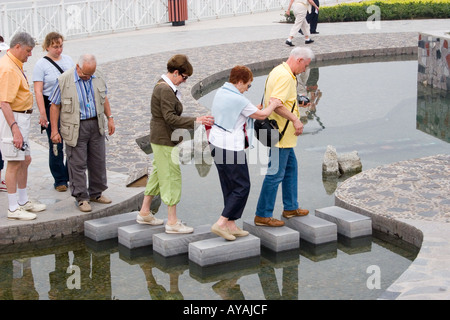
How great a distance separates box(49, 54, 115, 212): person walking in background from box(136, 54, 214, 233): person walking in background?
2.74 ft

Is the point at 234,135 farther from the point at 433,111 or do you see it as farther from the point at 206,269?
the point at 433,111

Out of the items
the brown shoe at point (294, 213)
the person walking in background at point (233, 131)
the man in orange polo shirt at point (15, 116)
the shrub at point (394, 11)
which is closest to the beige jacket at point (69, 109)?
the man in orange polo shirt at point (15, 116)

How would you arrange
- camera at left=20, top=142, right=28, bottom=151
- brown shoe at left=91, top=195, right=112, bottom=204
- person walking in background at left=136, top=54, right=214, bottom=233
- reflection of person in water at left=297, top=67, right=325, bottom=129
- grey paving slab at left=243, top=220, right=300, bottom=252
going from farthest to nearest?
reflection of person in water at left=297, top=67, right=325, bottom=129 → brown shoe at left=91, top=195, right=112, bottom=204 → camera at left=20, top=142, right=28, bottom=151 → grey paving slab at left=243, top=220, right=300, bottom=252 → person walking in background at left=136, top=54, right=214, bottom=233

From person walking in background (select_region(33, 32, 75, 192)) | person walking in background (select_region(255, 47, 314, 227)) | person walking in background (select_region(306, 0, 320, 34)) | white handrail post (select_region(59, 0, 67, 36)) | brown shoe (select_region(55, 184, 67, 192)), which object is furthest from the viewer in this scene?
white handrail post (select_region(59, 0, 67, 36))

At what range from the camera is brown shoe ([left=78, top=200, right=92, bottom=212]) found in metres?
7.70

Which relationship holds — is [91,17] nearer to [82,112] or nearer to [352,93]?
[352,93]

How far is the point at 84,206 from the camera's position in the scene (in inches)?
304

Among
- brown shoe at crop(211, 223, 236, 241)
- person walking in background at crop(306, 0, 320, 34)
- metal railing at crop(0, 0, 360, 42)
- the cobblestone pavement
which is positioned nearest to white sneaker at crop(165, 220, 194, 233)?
brown shoe at crop(211, 223, 236, 241)

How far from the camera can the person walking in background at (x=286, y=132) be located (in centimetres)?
693

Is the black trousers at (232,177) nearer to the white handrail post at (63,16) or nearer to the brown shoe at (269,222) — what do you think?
the brown shoe at (269,222)

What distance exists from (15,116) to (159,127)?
1.45m

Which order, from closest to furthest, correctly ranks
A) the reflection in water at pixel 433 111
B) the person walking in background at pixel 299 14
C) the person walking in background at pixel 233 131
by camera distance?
the person walking in background at pixel 233 131 < the reflection in water at pixel 433 111 < the person walking in background at pixel 299 14

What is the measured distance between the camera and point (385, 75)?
52.6 ft

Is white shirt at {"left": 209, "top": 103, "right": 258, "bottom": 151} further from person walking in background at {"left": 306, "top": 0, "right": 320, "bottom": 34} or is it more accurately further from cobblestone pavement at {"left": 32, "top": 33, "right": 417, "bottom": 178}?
person walking in background at {"left": 306, "top": 0, "right": 320, "bottom": 34}
